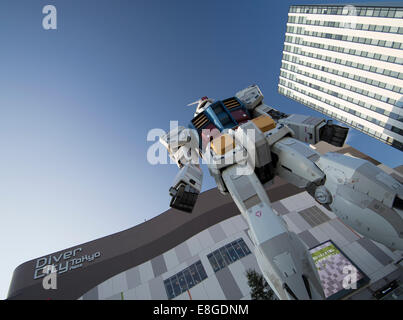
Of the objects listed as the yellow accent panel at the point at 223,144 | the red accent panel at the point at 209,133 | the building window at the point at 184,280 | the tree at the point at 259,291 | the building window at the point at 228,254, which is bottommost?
the tree at the point at 259,291

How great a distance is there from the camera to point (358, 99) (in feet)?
90.6

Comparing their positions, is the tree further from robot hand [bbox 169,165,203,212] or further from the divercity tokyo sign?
the divercity tokyo sign

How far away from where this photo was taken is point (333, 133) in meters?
6.59

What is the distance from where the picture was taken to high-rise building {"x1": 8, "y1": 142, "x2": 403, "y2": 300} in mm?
12742

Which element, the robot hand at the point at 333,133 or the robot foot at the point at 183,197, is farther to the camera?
the robot hand at the point at 333,133

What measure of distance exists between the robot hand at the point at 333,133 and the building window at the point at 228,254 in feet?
38.4

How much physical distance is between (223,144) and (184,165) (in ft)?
7.50

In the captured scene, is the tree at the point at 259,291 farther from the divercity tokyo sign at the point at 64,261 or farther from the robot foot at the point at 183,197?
the divercity tokyo sign at the point at 64,261

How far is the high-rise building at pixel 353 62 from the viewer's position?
901 inches

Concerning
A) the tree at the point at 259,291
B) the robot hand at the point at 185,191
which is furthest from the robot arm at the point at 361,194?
the tree at the point at 259,291

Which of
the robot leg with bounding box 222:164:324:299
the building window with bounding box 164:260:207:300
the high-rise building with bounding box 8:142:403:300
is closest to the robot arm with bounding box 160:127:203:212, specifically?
the robot leg with bounding box 222:164:324:299
